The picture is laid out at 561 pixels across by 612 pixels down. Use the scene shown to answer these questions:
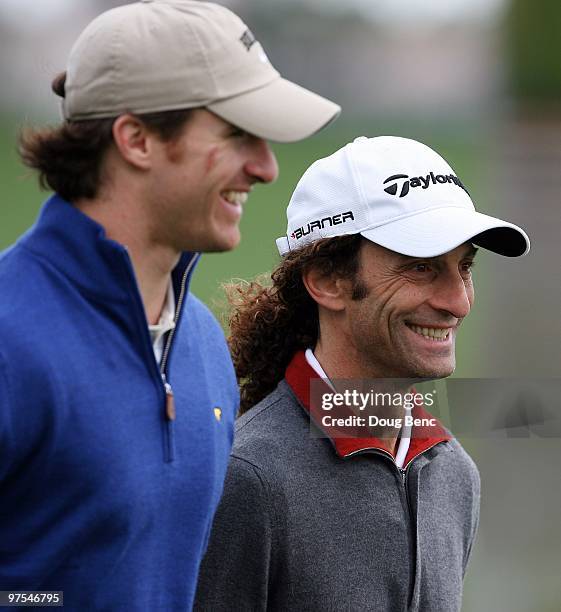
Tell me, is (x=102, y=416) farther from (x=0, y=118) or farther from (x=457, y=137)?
(x=457, y=137)

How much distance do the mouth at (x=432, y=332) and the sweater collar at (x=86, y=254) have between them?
29.2 inches

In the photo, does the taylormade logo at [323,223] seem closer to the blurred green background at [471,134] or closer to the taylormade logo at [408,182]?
the taylormade logo at [408,182]

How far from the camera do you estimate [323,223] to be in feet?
8.11

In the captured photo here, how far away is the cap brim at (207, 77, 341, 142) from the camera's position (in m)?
1.88

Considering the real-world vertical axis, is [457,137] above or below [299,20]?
below

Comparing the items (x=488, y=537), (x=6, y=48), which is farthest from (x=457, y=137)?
(x=488, y=537)

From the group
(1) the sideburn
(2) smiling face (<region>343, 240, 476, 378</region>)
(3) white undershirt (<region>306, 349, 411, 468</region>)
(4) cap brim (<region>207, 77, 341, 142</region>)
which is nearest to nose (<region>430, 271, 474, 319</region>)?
(2) smiling face (<region>343, 240, 476, 378</region>)

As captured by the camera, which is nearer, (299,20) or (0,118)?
(0,118)

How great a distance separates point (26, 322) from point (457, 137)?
936 inches

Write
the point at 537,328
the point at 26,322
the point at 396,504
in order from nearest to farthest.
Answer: the point at 26,322
the point at 396,504
the point at 537,328

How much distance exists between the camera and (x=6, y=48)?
2236 cm

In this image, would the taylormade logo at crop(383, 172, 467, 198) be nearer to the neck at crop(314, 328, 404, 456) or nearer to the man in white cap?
the man in white cap

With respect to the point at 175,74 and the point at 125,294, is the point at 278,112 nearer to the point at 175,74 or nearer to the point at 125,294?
the point at 175,74

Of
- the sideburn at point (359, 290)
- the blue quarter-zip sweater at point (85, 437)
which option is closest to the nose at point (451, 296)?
the sideburn at point (359, 290)
